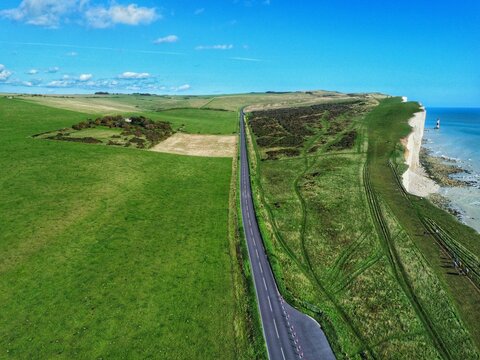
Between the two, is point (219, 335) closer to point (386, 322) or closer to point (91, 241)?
point (386, 322)

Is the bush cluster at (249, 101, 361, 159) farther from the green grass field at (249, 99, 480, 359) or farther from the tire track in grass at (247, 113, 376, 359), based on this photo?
the tire track in grass at (247, 113, 376, 359)

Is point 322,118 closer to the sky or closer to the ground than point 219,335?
closer to the sky

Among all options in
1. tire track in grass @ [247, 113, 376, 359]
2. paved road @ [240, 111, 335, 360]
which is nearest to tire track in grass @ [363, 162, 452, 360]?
tire track in grass @ [247, 113, 376, 359]

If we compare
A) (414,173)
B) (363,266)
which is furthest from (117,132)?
(414,173)

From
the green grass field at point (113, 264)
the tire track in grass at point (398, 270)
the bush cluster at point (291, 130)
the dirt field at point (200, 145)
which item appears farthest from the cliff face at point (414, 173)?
the dirt field at point (200, 145)

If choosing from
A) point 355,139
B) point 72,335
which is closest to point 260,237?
point 72,335
